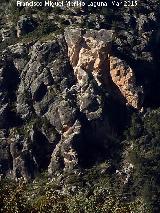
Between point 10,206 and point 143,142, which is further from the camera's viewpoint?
point 143,142

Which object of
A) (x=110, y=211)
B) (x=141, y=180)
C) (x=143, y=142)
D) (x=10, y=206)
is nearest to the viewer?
(x=10, y=206)

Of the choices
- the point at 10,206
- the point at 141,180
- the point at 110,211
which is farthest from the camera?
the point at 141,180

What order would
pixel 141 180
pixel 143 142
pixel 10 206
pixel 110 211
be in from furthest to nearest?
pixel 143 142
pixel 141 180
pixel 110 211
pixel 10 206

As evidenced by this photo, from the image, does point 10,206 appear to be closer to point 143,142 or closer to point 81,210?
point 81,210

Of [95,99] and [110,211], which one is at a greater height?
[95,99]

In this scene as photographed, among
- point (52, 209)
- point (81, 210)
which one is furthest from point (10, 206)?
point (81, 210)

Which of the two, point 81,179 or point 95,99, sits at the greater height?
point 95,99

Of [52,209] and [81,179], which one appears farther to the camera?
[81,179]

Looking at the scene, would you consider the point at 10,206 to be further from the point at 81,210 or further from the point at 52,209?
the point at 81,210

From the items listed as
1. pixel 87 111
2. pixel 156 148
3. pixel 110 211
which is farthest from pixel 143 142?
pixel 110 211
